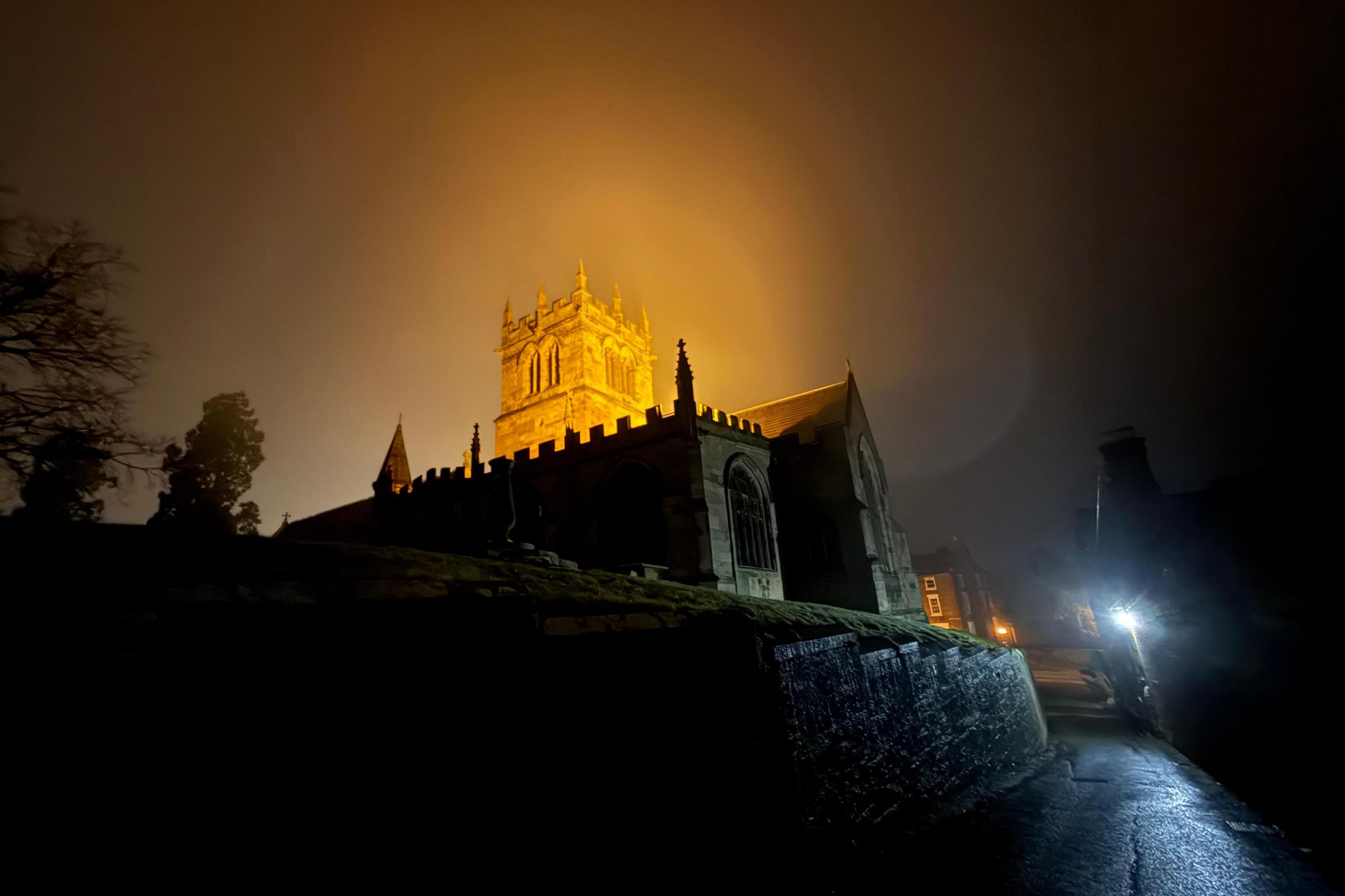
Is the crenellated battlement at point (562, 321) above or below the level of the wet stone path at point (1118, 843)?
above

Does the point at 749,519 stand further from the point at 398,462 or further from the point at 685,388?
the point at 398,462

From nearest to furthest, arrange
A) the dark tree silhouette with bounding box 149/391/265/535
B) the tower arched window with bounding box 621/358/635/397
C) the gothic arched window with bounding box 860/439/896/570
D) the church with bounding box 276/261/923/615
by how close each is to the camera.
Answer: the church with bounding box 276/261/923/615
the gothic arched window with bounding box 860/439/896/570
the dark tree silhouette with bounding box 149/391/265/535
the tower arched window with bounding box 621/358/635/397

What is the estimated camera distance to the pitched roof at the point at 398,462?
32031mm

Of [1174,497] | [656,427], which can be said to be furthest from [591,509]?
[1174,497]

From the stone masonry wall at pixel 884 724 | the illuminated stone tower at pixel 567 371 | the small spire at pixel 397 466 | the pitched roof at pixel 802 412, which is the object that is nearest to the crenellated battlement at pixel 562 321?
the illuminated stone tower at pixel 567 371

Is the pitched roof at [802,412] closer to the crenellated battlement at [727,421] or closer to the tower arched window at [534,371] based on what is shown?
the crenellated battlement at [727,421]

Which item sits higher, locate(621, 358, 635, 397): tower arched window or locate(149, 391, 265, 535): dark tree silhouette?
locate(621, 358, 635, 397): tower arched window

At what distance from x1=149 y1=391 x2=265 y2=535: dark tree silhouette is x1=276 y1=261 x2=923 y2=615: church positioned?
11123mm

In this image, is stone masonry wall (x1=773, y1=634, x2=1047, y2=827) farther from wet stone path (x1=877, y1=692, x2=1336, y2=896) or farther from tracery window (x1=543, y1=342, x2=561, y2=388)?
tracery window (x1=543, y1=342, x2=561, y2=388)

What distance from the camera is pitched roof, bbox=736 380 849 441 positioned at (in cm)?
2283

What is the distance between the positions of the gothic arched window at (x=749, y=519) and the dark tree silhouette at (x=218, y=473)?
2826 cm

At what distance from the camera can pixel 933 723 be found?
27.8 feet

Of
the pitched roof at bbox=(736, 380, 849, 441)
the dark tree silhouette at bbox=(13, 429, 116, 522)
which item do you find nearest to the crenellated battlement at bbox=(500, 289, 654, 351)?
the pitched roof at bbox=(736, 380, 849, 441)

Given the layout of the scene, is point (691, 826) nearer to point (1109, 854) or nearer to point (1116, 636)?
point (1109, 854)
